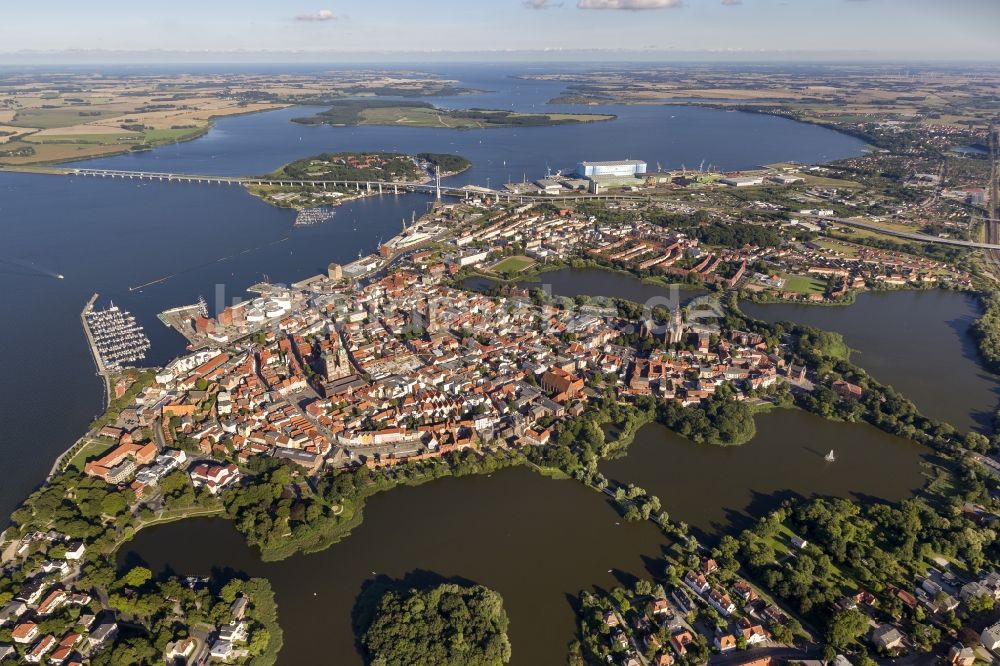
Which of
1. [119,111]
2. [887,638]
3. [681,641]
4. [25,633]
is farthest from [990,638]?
[119,111]

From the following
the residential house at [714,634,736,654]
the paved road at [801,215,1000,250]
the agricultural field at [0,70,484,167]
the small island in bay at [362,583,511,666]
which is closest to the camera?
the small island in bay at [362,583,511,666]

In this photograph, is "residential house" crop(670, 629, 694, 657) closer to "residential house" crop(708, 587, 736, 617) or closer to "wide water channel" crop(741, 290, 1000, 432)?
"residential house" crop(708, 587, 736, 617)

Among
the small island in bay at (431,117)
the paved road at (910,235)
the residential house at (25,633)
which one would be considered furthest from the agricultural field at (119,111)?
the paved road at (910,235)

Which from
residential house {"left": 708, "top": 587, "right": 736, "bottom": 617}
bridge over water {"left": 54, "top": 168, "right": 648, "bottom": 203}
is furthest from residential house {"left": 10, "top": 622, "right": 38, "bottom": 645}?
bridge over water {"left": 54, "top": 168, "right": 648, "bottom": 203}

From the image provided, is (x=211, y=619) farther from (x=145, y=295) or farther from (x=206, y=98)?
(x=206, y=98)

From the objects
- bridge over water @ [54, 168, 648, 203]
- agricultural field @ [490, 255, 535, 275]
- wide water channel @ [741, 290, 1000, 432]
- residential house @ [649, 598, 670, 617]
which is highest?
bridge over water @ [54, 168, 648, 203]

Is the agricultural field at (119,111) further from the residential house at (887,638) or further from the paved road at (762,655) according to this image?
the residential house at (887,638)

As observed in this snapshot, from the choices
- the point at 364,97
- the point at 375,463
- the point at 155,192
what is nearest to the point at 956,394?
the point at 375,463
